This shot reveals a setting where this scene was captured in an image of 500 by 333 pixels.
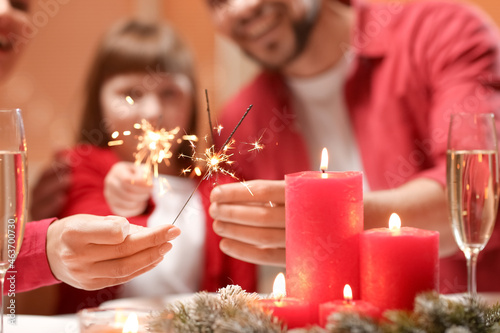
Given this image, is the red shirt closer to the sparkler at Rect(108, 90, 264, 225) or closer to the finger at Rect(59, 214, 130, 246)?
the sparkler at Rect(108, 90, 264, 225)

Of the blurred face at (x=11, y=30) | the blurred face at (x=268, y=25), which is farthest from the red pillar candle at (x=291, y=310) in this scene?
the blurred face at (x=11, y=30)

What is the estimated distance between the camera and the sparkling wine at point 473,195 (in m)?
0.60

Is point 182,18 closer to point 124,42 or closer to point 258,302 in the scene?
point 124,42

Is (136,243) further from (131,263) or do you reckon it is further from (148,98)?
(148,98)

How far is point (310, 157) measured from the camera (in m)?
1.73

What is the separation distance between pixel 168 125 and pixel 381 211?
739 millimetres

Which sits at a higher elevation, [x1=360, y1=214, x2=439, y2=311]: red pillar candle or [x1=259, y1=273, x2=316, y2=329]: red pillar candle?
[x1=360, y1=214, x2=439, y2=311]: red pillar candle

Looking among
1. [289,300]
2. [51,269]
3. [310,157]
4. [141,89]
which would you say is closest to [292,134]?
[310,157]

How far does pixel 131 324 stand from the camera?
1.38 feet

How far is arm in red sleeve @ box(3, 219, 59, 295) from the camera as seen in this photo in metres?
0.65

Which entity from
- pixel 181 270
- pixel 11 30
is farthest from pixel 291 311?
pixel 11 30

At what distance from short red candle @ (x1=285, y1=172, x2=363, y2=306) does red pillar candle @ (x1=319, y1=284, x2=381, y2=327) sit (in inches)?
1.2

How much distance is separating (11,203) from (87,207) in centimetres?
100

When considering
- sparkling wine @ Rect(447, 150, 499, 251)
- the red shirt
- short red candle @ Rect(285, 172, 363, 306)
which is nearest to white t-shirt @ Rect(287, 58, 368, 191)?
the red shirt
